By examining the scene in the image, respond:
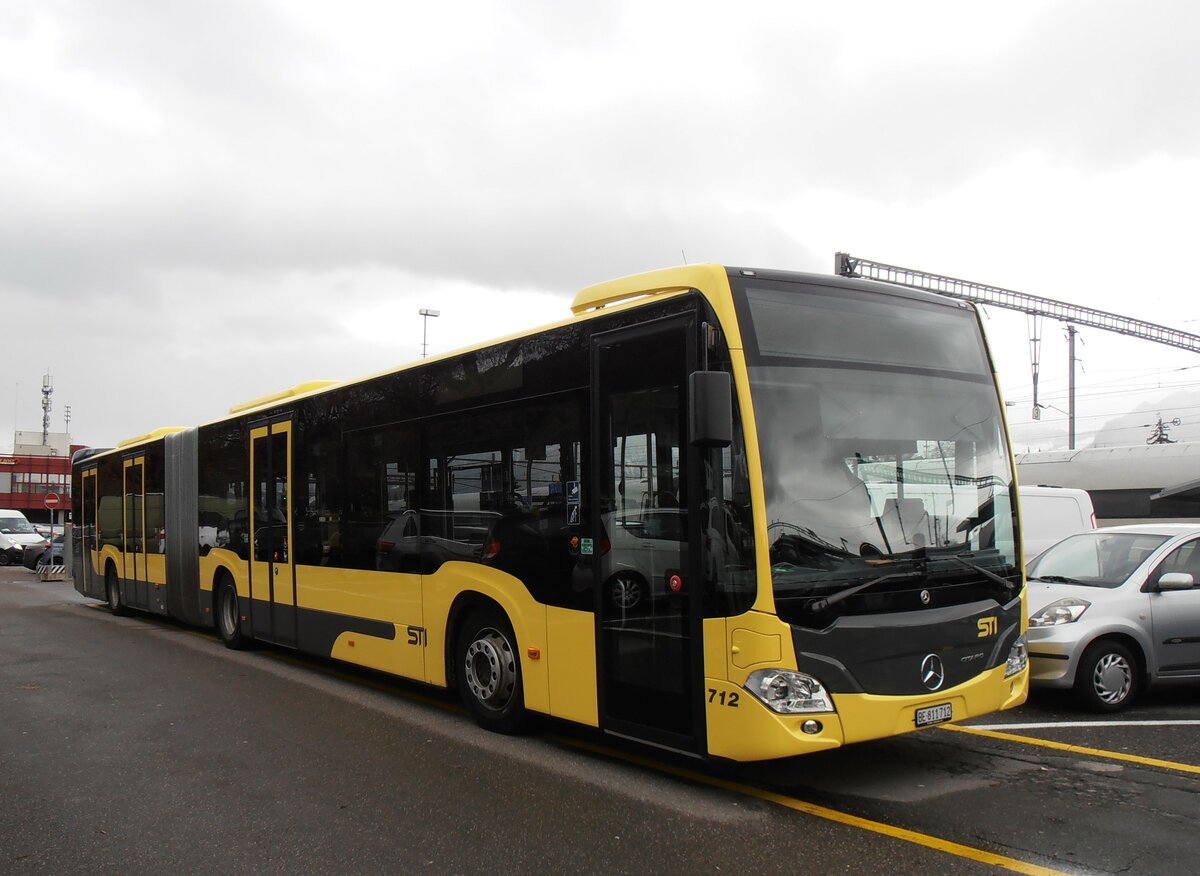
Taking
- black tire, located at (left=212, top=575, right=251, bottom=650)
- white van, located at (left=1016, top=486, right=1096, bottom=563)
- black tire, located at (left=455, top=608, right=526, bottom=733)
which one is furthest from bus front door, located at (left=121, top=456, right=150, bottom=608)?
white van, located at (left=1016, top=486, right=1096, bottom=563)

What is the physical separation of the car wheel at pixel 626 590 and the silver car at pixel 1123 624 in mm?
3749

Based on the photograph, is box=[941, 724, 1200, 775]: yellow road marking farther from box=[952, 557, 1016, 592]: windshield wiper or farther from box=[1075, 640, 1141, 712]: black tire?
box=[952, 557, 1016, 592]: windshield wiper

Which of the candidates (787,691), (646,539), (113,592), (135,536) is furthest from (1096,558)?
(113,592)

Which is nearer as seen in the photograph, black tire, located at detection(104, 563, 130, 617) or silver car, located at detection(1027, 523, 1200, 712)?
silver car, located at detection(1027, 523, 1200, 712)

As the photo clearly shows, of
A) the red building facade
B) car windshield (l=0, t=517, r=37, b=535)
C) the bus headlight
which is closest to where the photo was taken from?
the bus headlight

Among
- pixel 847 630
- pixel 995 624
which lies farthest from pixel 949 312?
pixel 847 630

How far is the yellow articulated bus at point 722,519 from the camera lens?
5.16m

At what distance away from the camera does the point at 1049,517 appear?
1410 cm

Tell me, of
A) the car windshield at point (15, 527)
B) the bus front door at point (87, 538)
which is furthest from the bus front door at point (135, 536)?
the car windshield at point (15, 527)

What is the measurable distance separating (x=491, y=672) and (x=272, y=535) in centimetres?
452

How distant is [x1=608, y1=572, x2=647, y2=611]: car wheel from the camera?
5762 millimetres

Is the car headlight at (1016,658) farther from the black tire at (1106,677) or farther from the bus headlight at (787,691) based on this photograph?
the black tire at (1106,677)

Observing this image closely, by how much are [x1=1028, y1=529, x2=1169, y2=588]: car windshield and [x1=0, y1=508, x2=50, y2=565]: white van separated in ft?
122

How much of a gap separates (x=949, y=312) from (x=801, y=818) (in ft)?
11.0
